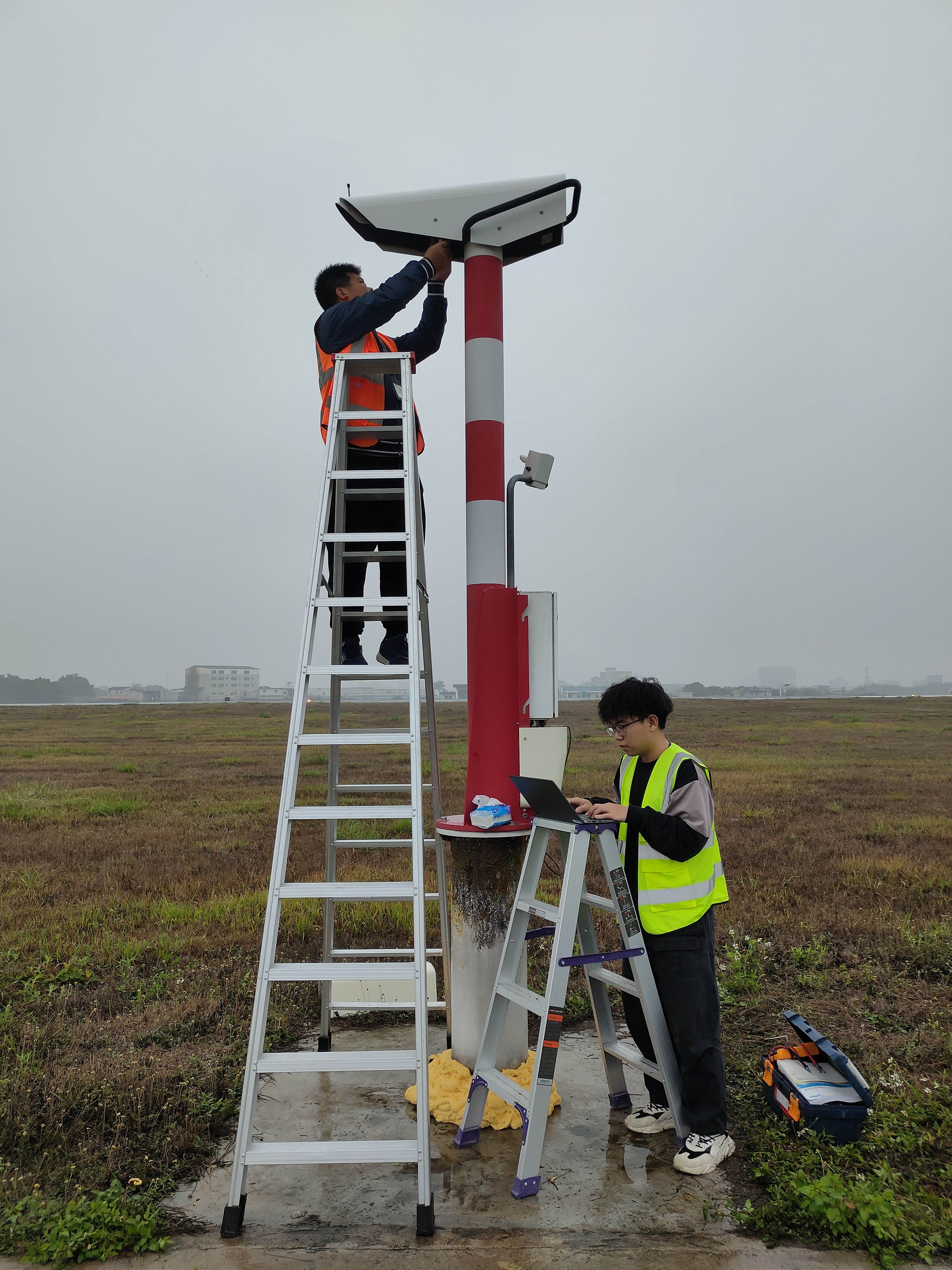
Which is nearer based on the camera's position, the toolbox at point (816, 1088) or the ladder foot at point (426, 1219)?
the ladder foot at point (426, 1219)

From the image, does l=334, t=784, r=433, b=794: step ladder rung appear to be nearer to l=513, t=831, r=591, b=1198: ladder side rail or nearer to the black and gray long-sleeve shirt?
l=513, t=831, r=591, b=1198: ladder side rail

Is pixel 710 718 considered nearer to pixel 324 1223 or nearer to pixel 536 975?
pixel 536 975

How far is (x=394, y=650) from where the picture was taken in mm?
5883

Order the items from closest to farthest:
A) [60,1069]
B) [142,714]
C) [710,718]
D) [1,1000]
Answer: [60,1069] → [1,1000] → [710,718] → [142,714]

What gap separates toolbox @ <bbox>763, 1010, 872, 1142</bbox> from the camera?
464 centimetres

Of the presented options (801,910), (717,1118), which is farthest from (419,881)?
(801,910)

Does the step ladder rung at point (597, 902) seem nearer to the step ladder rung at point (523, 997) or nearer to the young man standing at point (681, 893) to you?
the young man standing at point (681, 893)

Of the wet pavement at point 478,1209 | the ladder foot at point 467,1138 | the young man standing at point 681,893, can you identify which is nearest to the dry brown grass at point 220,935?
the wet pavement at point 478,1209

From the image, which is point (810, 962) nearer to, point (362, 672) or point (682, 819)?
point (682, 819)

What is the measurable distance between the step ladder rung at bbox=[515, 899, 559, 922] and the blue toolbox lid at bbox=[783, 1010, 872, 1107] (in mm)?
1558

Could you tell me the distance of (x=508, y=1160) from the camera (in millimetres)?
4566

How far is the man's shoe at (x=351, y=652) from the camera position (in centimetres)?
594

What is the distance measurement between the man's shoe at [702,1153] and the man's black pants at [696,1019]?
4cm

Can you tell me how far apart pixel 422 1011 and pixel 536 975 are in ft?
13.6
